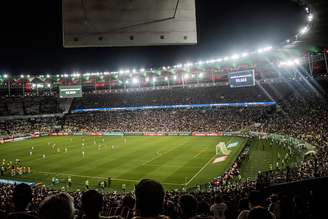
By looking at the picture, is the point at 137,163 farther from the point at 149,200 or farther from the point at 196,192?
the point at 149,200

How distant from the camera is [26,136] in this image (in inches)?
2699

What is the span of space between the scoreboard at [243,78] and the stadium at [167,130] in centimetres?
15

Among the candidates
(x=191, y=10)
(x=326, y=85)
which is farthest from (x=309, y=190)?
(x=326, y=85)

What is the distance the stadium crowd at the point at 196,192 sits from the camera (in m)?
3.25

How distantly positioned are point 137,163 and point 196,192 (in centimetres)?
1879

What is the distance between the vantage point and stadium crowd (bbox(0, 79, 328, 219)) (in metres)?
3.25

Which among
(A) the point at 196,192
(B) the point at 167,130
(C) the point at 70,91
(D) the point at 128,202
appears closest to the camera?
(D) the point at 128,202

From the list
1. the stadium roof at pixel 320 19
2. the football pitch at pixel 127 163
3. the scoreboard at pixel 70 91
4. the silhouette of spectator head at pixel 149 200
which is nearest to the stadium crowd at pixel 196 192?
the silhouette of spectator head at pixel 149 200

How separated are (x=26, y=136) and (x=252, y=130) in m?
49.7

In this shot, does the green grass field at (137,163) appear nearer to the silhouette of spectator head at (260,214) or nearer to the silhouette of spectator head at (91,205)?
the silhouette of spectator head at (260,214)

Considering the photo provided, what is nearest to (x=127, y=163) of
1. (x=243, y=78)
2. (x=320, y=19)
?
(x=243, y=78)

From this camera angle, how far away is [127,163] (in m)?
35.6

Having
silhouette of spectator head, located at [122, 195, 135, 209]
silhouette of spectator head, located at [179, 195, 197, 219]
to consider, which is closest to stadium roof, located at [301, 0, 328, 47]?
silhouette of spectator head, located at [122, 195, 135, 209]

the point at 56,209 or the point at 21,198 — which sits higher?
the point at 56,209
